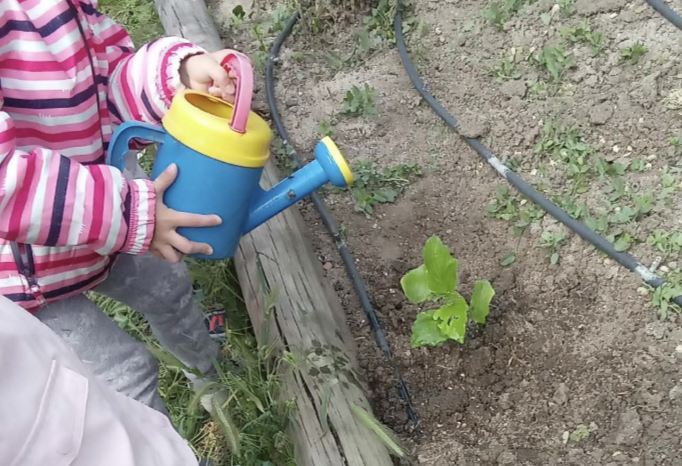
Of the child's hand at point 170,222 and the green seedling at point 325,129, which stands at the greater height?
the child's hand at point 170,222

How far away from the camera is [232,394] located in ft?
5.70

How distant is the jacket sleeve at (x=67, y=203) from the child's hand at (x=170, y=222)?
21 mm

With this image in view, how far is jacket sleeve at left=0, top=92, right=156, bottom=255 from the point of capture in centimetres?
110

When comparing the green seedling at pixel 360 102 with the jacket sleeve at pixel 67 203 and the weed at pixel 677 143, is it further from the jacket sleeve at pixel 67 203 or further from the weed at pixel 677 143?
the jacket sleeve at pixel 67 203

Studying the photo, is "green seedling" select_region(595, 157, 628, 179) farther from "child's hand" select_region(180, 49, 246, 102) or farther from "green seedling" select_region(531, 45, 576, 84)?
"child's hand" select_region(180, 49, 246, 102)

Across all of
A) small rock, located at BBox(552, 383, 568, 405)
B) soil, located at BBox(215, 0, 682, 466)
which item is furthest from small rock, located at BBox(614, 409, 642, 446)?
small rock, located at BBox(552, 383, 568, 405)

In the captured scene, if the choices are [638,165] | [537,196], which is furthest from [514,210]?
[638,165]

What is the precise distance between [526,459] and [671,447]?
12.6 inches

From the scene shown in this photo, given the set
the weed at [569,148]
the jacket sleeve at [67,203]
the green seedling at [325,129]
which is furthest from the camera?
the green seedling at [325,129]

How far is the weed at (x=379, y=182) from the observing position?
2223 millimetres

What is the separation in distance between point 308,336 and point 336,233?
1.53 feet

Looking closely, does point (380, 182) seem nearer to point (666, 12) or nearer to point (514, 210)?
point (514, 210)

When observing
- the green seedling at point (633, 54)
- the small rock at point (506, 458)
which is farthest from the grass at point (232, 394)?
the green seedling at point (633, 54)

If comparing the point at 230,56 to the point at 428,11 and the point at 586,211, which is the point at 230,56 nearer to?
the point at 586,211
